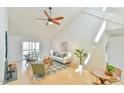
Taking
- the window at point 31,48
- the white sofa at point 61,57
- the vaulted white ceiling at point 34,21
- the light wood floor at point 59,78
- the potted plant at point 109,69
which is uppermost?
the vaulted white ceiling at point 34,21

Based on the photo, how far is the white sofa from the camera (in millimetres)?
1910

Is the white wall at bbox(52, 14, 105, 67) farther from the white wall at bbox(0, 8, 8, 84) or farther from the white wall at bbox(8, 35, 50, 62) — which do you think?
the white wall at bbox(0, 8, 8, 84)

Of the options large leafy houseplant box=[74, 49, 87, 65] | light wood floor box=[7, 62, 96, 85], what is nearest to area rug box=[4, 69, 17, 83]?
light wood floor box=[7, 62, 96, 85]

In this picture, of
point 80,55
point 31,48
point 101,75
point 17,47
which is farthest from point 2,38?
point 101,75

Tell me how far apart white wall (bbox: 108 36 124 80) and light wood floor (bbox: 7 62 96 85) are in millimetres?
390

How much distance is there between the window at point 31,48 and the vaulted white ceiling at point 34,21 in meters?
0.13

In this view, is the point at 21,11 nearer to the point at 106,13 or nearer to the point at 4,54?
the point at 4,54

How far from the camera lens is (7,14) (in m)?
1.75

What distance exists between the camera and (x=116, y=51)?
189 cm

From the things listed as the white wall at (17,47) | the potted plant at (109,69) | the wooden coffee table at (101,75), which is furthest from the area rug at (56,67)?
the potted plant at (109,69)

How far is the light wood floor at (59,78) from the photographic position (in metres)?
1.80

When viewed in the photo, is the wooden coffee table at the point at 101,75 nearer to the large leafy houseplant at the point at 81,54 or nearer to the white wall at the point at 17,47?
the large leafy houseplant at the point at 81,54
